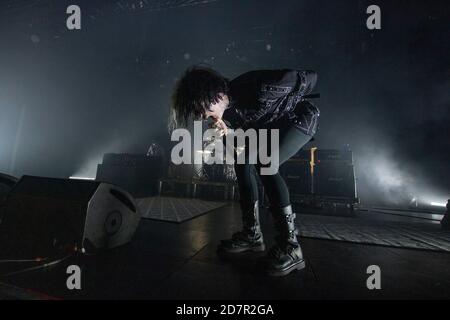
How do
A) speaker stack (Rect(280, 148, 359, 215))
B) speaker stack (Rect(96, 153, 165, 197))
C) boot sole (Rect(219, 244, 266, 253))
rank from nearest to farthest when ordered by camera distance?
boot sole (Rect(219, 244, 266, 253))
speaker stack (Rect(280, 148, 359, 215))
speaker stack (Rect(96, 153, 165, 197))

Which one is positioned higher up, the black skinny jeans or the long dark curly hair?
the long dark curly hair

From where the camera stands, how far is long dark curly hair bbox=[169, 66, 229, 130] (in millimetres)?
1142

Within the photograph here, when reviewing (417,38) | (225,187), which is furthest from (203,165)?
(417,38)

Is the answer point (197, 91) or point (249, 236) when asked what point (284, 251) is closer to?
point (249, 236)

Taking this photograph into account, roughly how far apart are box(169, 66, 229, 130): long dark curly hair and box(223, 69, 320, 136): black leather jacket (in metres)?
0.10

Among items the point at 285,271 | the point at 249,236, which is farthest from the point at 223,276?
the point at 249,236

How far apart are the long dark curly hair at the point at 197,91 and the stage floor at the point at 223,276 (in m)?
0.81

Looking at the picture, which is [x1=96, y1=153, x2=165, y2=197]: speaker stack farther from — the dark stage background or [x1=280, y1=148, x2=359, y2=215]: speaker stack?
[x1=280, y1=148, x2=359, y2=215]: speaker stack

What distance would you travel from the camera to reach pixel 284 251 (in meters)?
1.12

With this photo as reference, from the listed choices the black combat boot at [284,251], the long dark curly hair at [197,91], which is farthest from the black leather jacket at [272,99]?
the black combat boot at [284,251]

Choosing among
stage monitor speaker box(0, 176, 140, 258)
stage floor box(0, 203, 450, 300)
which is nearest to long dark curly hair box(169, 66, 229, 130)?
stage monitor speaker box(0, 176, 140, 258)

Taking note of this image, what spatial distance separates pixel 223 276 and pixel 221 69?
6.46 meters

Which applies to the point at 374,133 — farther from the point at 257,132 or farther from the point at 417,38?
the point at 257,132
